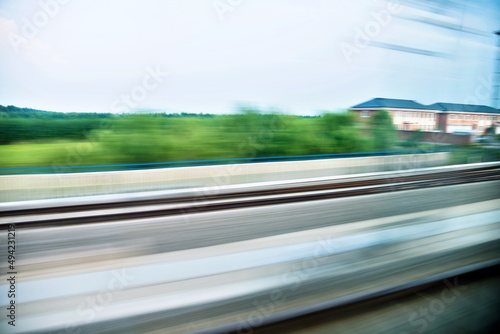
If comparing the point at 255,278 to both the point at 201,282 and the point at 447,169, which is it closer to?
the point at 201,282

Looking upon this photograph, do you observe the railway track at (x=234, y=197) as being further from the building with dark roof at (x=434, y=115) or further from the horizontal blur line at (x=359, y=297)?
the horizontal blur line at (x=359, y=297)

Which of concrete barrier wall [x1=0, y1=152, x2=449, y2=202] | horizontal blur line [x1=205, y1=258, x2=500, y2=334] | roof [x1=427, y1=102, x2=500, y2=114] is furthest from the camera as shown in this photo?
roof [x1=427, y1=102, x2=500, y2=114]

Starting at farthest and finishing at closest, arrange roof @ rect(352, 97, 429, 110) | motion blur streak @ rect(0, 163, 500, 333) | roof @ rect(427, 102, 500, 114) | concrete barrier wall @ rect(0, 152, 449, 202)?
roof @ rect(427, 102, 500, 114) → roof @ rect(352, 97, 429, 110) → concrete barrier wall @ rect(0, 152, 449, 202) → motion blur streak @ rect(0, 163, 500, 333)

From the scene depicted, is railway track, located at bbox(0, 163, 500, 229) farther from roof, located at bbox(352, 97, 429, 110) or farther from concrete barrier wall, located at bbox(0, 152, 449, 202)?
roof, located at bbox(352, 97, 429, 110)

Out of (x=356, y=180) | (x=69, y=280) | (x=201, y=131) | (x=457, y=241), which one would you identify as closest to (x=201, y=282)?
(x=69, y=280)

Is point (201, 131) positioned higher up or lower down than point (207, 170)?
higher up

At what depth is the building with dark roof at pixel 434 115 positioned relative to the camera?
4.44 m

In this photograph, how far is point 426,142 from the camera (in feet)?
16.3

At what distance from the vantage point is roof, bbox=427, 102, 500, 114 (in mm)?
4680

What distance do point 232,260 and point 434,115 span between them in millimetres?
3867

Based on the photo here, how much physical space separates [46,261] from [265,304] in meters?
1.79

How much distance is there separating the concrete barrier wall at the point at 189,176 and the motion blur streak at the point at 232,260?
0.18m

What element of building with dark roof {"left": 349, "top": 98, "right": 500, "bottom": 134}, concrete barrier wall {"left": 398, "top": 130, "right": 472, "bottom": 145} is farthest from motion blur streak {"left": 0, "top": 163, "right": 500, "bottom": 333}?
building with dark roof {"left": 349, "top": 98, "right": 500, "bottom": 134}

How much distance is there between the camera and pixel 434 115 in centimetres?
479
